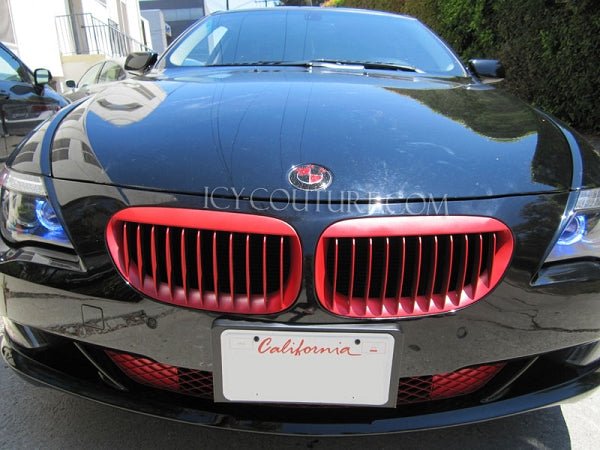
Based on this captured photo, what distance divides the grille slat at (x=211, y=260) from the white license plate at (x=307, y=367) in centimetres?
9

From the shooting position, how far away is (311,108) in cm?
156

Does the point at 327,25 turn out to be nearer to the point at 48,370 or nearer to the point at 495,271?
the point at 495,271

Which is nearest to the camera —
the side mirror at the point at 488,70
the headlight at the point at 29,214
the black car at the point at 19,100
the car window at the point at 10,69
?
the headlight at the point at 29,214

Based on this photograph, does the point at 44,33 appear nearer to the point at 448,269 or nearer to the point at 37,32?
the point at 37,32

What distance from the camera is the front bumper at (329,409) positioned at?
1271 millimetres

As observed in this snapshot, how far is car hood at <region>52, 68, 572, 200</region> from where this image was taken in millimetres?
1249

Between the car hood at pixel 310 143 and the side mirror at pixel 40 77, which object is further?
the side mirror at pixel 40 77

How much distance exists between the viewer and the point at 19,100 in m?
4.33

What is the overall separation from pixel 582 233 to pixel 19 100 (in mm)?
4503

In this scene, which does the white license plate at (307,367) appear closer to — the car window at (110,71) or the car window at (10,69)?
the car window at (10,69)

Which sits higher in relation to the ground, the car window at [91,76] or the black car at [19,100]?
the black car at [19,100]

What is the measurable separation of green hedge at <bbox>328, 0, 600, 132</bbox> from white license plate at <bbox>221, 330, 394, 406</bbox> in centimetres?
516

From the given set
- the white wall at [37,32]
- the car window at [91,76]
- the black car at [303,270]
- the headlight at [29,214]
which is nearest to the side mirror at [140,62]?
the black car at [303,270]

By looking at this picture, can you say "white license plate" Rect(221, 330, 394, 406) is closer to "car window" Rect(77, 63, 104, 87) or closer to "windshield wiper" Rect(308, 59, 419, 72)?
"windshield wiper" Rect(308, 59, 419, 72)
